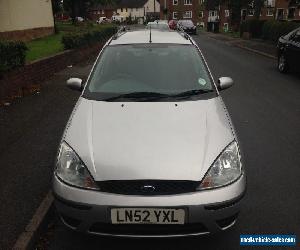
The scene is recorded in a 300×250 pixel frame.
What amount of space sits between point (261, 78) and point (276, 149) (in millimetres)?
6919

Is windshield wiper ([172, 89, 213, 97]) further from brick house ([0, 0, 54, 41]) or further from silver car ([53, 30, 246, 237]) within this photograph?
brick house ([0, 0, 54, 41])

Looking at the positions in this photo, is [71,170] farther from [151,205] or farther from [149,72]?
[149,72]

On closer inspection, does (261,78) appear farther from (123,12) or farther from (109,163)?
(123,12)

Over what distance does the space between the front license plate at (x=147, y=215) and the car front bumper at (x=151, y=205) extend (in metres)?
0.04

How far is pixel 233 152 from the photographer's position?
3.47 meters

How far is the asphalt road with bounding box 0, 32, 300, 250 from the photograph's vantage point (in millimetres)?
3627

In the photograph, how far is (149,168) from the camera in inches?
123

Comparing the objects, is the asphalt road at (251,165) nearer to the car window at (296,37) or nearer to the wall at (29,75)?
the wall at (29,75)

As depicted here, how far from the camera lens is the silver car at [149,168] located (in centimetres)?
306

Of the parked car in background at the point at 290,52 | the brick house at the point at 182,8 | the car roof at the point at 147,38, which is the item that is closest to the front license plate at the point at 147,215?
the car roof at the point at 147,38

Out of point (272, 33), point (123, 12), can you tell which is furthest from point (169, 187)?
point (123, 12)

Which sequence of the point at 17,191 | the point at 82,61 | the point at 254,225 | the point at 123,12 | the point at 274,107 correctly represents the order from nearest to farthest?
the point at 254,225 → the point at 17,191 → the point at 274,107 → the point at 82,61 → the point at 123,12

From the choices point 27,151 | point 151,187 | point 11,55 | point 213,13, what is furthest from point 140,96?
point 213,13

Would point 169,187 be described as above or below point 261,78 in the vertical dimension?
above
